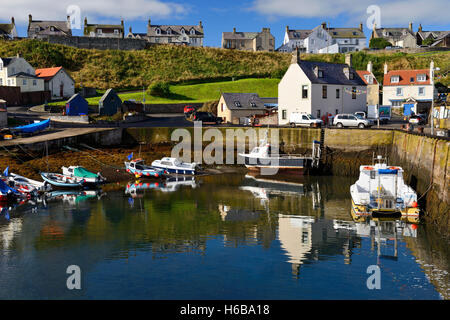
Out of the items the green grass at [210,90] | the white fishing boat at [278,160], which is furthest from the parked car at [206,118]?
the green grass at [210,90]

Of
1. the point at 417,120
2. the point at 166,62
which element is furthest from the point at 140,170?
the point at 166,62

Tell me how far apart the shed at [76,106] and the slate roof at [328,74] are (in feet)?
95.5

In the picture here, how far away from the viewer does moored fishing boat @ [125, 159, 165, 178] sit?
4419cm

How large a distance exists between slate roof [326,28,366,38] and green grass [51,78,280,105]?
1458 inches

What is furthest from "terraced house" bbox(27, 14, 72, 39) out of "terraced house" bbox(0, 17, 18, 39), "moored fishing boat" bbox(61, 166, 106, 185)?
"moored fishing boat" bbox(61, 166, 106, 185)

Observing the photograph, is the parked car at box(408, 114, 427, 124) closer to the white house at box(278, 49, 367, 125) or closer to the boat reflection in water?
the white house at box(278, 49, 367, 125)

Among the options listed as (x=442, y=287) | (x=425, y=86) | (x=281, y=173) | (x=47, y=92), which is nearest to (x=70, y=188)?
(x=281, y=173)

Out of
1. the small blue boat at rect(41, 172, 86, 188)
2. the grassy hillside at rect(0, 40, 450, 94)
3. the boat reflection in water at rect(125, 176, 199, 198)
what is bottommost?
the boat reflection in water at rect(125, 176, 199, 198)

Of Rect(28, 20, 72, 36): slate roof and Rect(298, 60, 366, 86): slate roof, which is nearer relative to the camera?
Rect(298, 60, 366, 86): slate roof

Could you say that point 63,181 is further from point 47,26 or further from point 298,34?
point 298,34

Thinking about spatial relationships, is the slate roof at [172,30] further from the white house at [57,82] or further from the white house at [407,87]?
the white house at [407,87]

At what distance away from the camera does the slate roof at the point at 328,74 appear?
56.7 meters

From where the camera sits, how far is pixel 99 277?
20.7 metres
